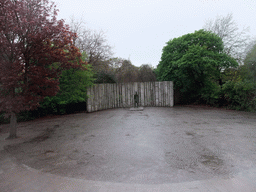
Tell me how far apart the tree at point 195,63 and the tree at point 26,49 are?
9984 mm

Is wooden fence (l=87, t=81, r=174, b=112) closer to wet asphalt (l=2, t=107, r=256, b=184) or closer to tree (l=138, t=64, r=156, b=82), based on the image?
tree (l=138, t=64, r=156, b=82)

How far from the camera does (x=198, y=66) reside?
1363 centimetres

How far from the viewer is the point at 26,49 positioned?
239 inches

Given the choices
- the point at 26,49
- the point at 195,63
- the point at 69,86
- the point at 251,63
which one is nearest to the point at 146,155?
the point at 26,49

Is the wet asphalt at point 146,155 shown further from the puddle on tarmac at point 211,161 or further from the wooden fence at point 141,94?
the wooden fence at point 141,94

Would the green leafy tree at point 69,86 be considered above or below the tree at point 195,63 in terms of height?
below

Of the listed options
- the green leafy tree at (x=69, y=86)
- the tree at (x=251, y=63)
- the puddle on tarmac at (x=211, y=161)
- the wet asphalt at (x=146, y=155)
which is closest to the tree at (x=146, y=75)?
the green leafy tree at (x=69, y=86)

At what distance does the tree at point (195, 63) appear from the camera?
13281 mm

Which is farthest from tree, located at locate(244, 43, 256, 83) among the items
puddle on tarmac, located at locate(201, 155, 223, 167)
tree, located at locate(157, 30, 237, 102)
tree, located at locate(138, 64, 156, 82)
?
tree, located at locate(138, 64, 156, 82)

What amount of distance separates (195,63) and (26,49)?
454 inches

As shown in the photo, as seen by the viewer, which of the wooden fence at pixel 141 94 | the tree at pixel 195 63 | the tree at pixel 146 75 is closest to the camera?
the tree at pixel 195 63

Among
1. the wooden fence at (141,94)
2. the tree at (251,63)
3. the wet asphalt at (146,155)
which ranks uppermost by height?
the tree at (251,63)

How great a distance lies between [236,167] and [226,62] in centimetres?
1187

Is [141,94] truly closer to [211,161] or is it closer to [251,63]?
[251,63]
